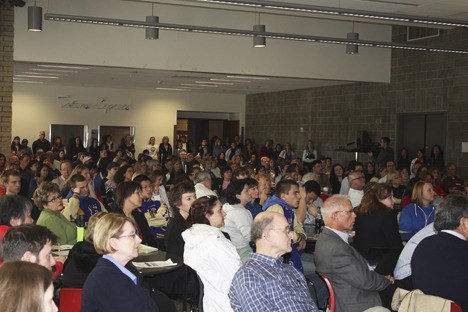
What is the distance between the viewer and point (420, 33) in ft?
60.6

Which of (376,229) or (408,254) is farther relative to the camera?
(376,229)

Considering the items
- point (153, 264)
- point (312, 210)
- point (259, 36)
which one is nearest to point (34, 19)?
point (259, 36)

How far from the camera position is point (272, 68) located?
57.2ft

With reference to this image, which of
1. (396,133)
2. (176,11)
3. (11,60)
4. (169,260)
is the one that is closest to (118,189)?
(169,260)

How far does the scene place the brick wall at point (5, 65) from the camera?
1416 cm

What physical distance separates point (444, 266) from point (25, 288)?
3.05m

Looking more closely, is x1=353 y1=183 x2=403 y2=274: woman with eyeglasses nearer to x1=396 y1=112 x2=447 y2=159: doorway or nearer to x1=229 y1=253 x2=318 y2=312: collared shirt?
x1=229 y1=253 x2=318 y2=312: collared shirt

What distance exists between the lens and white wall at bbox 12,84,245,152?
24422 mm

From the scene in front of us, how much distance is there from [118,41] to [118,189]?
30.3 ft

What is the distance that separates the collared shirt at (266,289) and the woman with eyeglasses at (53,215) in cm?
301

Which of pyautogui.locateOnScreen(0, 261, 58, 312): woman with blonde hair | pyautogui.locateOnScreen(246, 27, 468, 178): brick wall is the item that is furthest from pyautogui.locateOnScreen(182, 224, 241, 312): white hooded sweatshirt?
pyautogui.locateOnScreen(246, 27, 468, 178): brick wall

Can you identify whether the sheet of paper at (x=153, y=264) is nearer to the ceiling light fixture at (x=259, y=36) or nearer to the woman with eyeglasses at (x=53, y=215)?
the woman with eyeglasses at (x=53, y=215)

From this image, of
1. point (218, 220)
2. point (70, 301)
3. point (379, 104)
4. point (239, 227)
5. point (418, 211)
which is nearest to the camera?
point (70, 301)

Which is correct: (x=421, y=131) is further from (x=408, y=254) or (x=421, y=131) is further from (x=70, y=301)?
(x=70, y=301)
